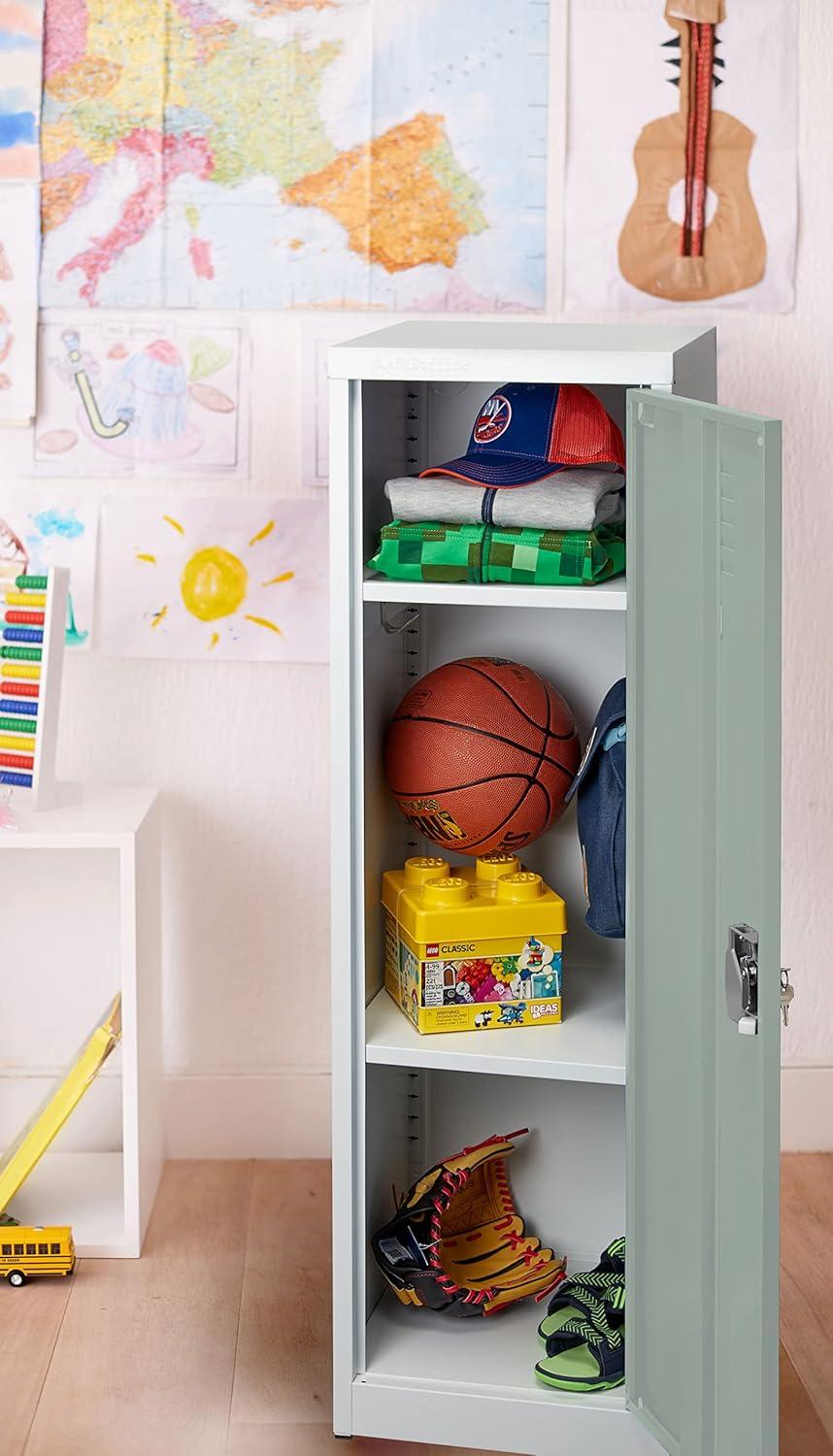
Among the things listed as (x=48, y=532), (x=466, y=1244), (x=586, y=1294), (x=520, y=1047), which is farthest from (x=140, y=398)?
(x=586, y=1294)

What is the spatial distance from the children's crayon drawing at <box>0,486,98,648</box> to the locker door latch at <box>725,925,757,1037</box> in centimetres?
143

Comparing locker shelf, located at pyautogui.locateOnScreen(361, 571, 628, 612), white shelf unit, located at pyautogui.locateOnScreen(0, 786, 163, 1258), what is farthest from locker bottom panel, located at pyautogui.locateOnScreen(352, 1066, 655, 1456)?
locker shelf, located at pyautogui.locateOnScreen(361, 571, 628, 612)

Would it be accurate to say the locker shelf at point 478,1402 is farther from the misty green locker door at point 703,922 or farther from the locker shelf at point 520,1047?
the locker shelf at point 520,1047

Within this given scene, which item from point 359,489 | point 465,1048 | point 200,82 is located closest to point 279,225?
point 200,82

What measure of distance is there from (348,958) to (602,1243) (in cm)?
60

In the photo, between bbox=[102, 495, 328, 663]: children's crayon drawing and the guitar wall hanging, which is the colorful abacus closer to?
bbox=[102, 495, 328, 663]: children's crayon drawing

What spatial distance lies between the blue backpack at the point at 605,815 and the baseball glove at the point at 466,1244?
397 mm

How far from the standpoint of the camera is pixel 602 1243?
2.02 m

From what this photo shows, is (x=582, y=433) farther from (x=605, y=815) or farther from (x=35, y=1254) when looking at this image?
(x=35, y=1254)

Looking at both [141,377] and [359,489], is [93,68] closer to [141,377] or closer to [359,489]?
[141,377]

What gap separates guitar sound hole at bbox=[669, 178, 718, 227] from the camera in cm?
232

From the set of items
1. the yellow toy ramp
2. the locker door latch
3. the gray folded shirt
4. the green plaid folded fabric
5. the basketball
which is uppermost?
the gray folded shirt

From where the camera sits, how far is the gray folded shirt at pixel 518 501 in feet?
5.51

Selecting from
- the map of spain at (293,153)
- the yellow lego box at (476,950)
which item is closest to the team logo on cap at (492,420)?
the yellow lego box at (476,950)
